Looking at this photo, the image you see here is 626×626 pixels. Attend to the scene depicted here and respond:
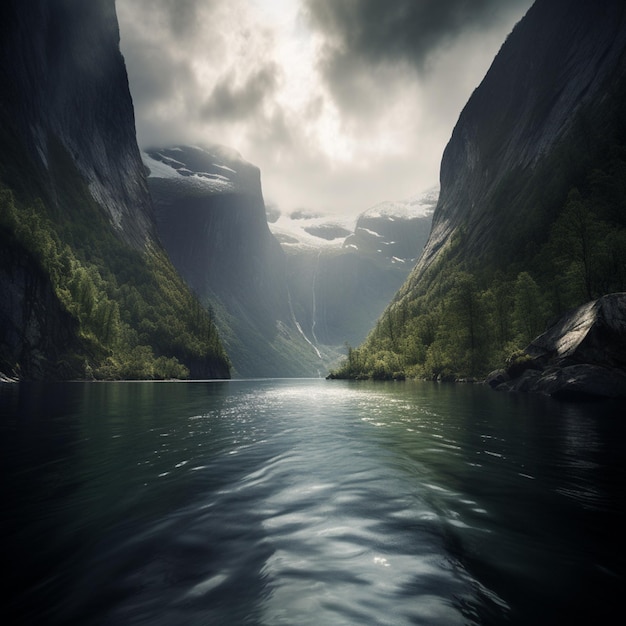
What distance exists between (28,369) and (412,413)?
7748cm

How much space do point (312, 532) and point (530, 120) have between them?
6380 inches

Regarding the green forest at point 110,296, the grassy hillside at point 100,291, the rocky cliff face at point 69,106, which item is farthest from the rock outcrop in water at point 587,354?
the rocky cliff face at point 69,106

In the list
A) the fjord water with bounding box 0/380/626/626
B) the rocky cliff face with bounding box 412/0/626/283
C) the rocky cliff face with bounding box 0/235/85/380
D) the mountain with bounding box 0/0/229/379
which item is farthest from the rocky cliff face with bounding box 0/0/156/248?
the rocky cliff face with bounding box 412/0/626/283

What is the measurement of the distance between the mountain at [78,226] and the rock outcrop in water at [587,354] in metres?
82.2

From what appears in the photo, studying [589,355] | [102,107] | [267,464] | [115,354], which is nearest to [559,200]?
[589,355]

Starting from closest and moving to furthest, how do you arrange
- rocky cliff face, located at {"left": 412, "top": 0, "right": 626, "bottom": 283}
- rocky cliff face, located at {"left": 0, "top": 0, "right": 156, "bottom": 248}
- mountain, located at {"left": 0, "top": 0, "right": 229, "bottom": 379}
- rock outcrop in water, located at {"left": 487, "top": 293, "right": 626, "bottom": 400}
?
rock outcrop in water, located at {"left": 487, "top": 293, "right": 626, "bottom": 400} → mountain, located at {"left": 0, "top": 0, "right": 229, "bottom": 379} → rocky cliff face, located at {"left": 412, "top": 0, "right": 626, "bottom": 283} → rocky cliff face, located at {"left": 0, "top": 0, "right": 156, "bottom": 248}

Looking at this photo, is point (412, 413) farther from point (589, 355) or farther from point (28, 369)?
point (28, 369)

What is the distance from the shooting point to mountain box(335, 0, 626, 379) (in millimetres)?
57250

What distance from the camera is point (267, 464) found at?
41.4 feet

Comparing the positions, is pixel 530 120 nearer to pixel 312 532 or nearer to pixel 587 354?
pixel 587 354

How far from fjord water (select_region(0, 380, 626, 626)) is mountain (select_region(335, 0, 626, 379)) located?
4614cm

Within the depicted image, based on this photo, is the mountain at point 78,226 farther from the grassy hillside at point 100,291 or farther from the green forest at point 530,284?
the green forest at point 530,284

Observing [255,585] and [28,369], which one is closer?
[255,585]

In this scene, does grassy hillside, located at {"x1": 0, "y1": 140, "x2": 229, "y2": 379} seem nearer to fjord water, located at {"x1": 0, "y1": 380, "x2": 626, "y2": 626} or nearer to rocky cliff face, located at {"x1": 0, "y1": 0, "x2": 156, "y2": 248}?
rocky cliff face, located at {"x1": 0, "y1": 0, "x2": 156, "y2": 248}
